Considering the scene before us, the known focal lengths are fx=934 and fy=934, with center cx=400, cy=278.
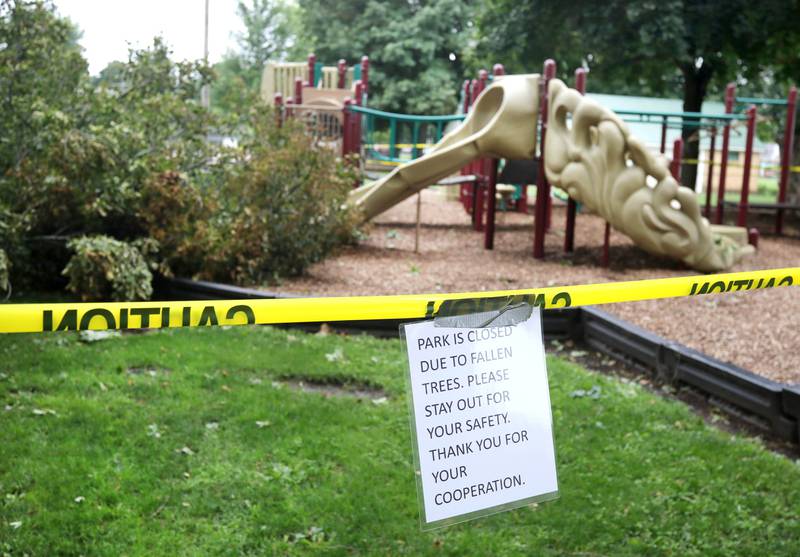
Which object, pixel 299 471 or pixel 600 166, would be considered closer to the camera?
pixel 299 471

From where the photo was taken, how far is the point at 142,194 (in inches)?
318

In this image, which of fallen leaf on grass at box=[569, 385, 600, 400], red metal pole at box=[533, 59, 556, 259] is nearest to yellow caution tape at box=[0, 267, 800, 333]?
fallen leaf on grass at box=[569, 385, 600, 400]

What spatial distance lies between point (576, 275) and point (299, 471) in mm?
6052

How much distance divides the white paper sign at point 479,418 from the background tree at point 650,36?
14.4 metres

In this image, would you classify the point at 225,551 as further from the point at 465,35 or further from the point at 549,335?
the point at 465,35

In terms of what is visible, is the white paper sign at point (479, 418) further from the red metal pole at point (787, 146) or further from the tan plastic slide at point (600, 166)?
the red metal pole at point (787, 146)

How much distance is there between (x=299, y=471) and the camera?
14.2ft

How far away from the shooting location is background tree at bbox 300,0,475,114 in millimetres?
39156

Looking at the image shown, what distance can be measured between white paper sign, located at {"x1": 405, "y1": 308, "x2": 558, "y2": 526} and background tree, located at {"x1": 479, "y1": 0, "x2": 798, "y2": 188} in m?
14.4

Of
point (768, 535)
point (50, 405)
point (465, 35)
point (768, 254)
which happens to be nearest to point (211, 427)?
point (50, 405)

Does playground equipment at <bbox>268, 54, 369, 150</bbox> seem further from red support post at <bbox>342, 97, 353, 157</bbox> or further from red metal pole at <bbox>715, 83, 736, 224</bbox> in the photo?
red metal pole at <bbox>715, 83, 736, 224</bbox>

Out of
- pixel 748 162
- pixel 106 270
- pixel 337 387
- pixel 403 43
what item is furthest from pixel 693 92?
pixel 403 43

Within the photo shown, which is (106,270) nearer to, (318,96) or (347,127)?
(347,127)

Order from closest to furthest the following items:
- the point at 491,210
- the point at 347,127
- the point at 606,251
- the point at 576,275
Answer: the point at 576,275
the point at 606,251
the point at 491,210
the point at 347,127
